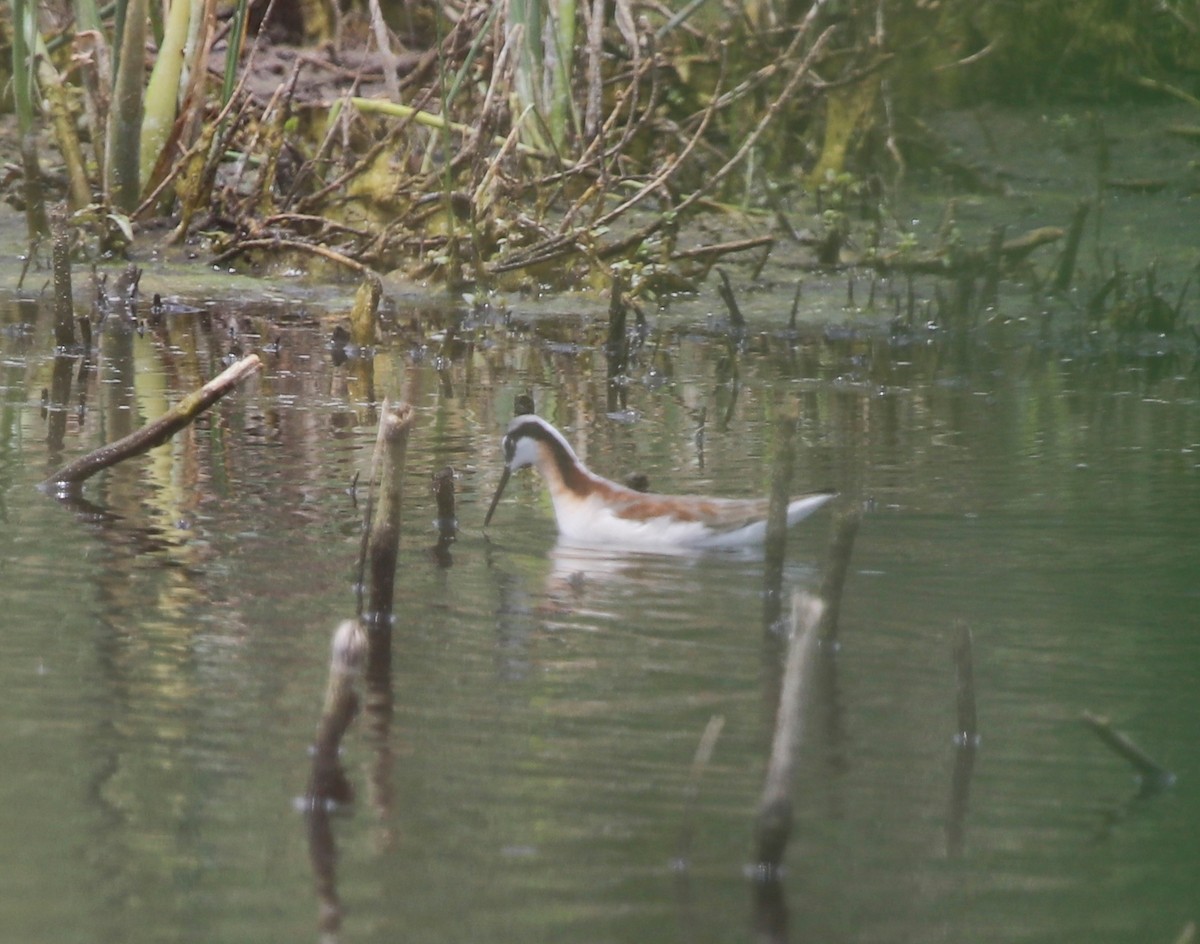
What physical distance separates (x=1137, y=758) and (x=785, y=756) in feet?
3.72

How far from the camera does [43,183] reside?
604 inches

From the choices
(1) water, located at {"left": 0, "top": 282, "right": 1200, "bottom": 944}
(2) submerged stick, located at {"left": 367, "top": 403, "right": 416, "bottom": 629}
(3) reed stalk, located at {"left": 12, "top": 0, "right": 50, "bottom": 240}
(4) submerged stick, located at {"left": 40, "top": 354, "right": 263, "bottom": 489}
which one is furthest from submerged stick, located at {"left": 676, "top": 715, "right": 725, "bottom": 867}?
(3) reed stalk, located at {"left": 12, "top": 0, "right": 50, "bottom": 240}

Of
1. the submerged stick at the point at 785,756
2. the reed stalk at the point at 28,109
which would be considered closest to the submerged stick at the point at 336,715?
the submerged stick at the point at 785,756

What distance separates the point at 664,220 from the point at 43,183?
4.73 m

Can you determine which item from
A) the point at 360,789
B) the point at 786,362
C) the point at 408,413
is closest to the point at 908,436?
the point at 786,362

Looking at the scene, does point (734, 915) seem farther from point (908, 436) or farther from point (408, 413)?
point (908, 436)

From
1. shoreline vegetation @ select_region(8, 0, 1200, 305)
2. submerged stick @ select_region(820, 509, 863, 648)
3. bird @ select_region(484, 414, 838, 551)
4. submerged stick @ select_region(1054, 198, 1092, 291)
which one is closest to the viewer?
submerged stick @ select_region(820, 509, 863, 648)

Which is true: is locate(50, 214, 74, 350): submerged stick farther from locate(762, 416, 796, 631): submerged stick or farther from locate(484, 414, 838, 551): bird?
locate(762, 416, 796, 631): submerged stick

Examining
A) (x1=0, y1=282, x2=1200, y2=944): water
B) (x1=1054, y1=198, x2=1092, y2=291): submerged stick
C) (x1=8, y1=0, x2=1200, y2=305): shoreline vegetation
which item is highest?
(x1=8, y1=0, x2=1200, y2=305): shoreline vegetation

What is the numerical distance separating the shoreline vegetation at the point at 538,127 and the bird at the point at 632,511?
4.74m

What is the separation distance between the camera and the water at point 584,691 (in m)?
3.71

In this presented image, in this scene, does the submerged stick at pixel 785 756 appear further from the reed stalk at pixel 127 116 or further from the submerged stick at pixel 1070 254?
the reed stalk at pixel 127 116

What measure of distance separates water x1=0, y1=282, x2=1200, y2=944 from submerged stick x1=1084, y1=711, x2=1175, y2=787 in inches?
1.8

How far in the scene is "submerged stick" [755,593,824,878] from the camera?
3.48 meters
